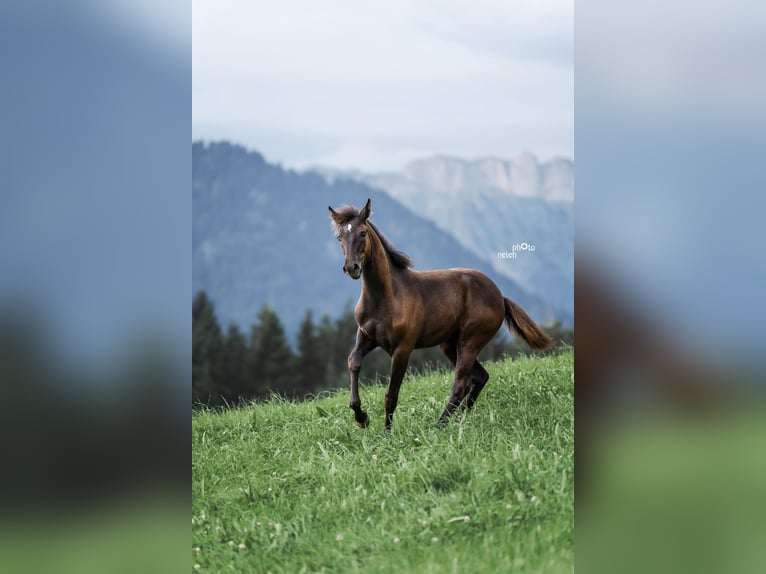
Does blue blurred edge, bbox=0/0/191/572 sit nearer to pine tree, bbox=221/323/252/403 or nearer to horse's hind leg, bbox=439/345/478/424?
horse's hind leg, bbox=439/345/478/424

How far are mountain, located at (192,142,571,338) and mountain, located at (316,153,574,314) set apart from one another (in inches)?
5.5

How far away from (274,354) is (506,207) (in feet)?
8.98

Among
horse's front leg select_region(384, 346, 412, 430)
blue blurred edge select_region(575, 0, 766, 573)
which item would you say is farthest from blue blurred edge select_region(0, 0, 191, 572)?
blue blurred edge select_region(575, 0, 766, 573)

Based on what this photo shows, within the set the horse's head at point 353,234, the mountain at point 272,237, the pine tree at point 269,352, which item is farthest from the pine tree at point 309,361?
the horse's head at point 353,234

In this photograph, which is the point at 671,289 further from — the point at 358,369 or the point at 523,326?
the point at 358,369

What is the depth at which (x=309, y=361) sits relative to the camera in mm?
6609

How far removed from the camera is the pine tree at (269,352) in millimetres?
5820

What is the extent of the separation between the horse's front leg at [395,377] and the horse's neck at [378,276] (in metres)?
0.26

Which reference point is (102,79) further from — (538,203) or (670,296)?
(538,203)

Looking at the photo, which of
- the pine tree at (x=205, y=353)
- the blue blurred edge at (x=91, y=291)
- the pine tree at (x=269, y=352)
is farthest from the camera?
the pine tree at (x=269, y=352)

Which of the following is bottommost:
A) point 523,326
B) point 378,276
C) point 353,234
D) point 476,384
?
point 476,384

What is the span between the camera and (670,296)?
7.24ft

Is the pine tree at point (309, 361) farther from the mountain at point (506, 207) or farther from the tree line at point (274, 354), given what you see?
the mountain at point (506, 207)

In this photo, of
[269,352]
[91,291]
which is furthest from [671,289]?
[269,352]
